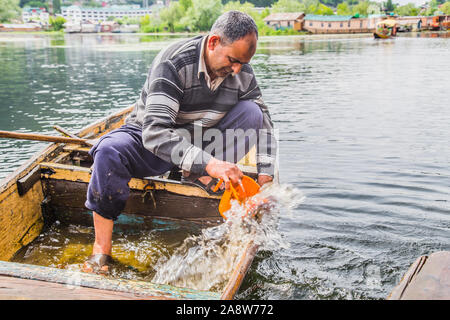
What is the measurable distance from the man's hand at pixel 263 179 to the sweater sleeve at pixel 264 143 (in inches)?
1.2

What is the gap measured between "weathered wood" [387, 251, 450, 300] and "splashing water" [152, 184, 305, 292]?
1.09 m

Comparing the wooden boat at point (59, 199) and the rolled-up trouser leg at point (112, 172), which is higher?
the rolled-up trouser leg at point (112, 172)

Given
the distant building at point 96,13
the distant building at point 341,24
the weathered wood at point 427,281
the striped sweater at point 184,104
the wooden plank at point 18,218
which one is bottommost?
the wooden plank at point 18,218

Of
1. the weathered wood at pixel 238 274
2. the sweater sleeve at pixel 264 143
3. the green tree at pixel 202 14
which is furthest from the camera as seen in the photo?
the green tree at pixel 202 14

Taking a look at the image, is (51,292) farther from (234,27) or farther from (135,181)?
(234,27)

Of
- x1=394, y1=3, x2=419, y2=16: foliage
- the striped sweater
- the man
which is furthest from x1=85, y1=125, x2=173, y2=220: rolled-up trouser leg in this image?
x1=394, y1=3, x2=419, y2=16: foliage

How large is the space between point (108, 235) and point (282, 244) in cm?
162

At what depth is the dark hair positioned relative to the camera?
2398 mm

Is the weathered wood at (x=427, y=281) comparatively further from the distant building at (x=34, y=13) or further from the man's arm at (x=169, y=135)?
the distant building at (x=34, y=13)

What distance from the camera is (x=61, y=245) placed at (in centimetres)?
320

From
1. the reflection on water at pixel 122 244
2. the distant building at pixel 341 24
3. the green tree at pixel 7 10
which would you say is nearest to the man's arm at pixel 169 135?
the reflection on water at pixel 122 244

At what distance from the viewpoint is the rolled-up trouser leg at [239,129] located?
308 cm

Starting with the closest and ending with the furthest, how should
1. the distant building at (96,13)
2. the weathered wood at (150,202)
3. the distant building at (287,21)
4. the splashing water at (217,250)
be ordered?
the splashing water at (217,250) < the weathered wood at (150,202) < the distant building at (287,21) < the distant building at (96,13)

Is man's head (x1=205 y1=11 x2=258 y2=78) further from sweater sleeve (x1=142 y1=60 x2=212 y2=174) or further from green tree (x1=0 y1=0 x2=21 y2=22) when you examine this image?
green tree (x1=0 y1=0 x2=21 y2=22)
